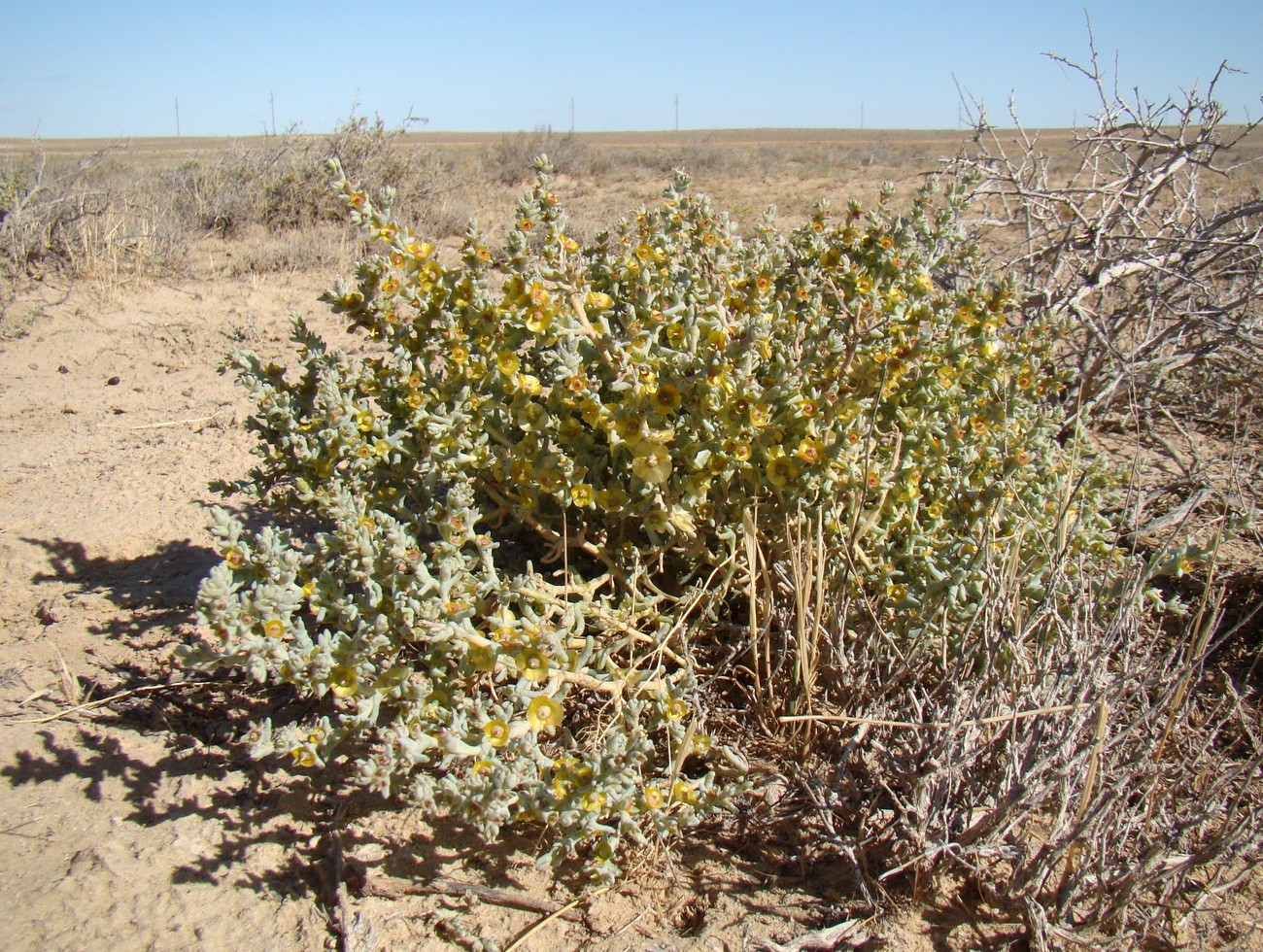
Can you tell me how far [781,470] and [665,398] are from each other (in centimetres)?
33

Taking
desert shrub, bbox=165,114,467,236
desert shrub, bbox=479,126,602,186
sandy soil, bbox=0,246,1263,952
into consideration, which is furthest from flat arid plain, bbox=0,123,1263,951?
desert shrub, bbox=479,126,602,186

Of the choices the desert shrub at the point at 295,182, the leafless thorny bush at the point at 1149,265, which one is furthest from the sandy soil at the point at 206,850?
the desert shrub at the point at 295,182

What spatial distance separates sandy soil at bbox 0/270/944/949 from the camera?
1848 mm

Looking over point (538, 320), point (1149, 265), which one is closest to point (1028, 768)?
point (538, 320)

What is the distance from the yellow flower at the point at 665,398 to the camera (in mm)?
2109

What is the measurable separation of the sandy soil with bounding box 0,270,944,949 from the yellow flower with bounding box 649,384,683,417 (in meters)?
1.00

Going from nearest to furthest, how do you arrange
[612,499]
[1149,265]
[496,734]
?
[496,734] < [612,499] < [1149,265]

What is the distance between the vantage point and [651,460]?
2.10 metres

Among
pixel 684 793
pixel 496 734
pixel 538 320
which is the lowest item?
pixel 684 793

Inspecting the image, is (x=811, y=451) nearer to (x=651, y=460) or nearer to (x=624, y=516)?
(x=651, y=460)

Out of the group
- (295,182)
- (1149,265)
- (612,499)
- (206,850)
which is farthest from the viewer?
(295,182)

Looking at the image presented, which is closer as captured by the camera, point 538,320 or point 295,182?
point 538,320

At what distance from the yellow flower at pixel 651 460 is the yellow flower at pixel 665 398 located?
0.26 feet

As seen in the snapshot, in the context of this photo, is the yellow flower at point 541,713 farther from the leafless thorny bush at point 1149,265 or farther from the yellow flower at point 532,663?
the leafless thorny bush at point 1149,265
